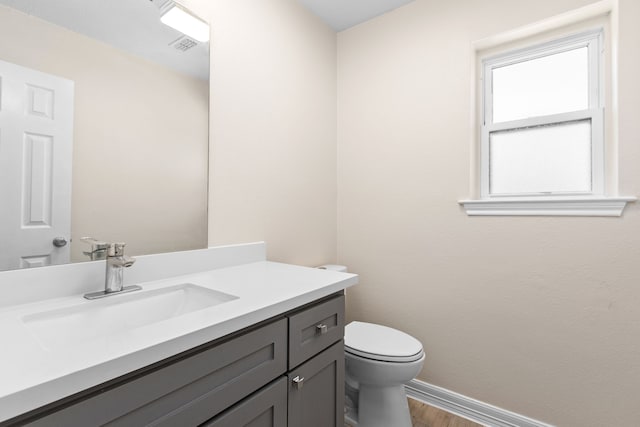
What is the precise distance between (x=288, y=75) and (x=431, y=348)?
6.17ft

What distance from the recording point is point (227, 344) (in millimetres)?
748

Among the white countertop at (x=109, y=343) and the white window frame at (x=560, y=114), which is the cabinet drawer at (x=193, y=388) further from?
the white window frame at (x=560, y=114)

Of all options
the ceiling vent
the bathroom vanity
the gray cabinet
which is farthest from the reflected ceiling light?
the gray cabinet

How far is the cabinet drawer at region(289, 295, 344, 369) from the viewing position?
947 mm

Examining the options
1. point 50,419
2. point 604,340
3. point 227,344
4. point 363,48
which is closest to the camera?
point 50,419

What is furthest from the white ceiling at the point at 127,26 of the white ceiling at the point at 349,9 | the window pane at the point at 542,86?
the window pane at the point at 542,86

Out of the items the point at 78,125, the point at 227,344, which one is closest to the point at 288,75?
the point at 78,125

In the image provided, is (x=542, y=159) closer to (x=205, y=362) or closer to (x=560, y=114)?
(x=560, y=114)

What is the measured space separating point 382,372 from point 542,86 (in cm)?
174

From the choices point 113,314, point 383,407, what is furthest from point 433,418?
point 113,314

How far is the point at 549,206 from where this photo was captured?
4.89 ft

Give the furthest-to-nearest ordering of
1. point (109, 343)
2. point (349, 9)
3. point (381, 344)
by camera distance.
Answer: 1. point (349, 9)
2. point (381, 344)
3. point (109, 343)

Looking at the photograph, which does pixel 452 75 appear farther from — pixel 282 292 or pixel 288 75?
pixel 282 292

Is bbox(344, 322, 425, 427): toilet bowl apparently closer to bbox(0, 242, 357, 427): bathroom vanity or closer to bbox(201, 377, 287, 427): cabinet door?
bbox(0, 242, 357, 427): bathroom vanity
